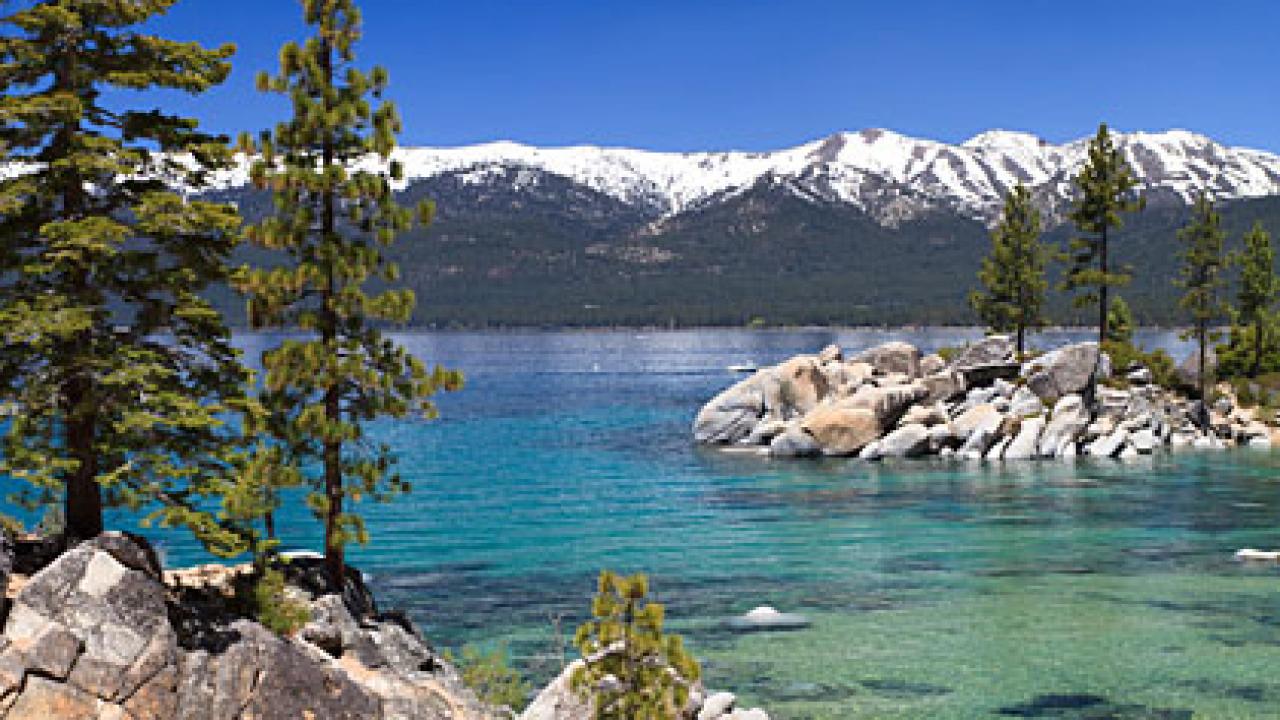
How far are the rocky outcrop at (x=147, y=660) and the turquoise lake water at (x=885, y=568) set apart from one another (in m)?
9.91

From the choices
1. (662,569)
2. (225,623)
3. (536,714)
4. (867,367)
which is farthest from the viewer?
(867,367)

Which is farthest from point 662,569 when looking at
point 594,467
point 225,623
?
point 594,467

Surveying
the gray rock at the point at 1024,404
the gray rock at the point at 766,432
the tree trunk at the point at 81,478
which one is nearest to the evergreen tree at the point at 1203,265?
the gray rock at the point at 1024,404

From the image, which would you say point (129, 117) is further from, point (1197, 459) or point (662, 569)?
point (1197, 459)

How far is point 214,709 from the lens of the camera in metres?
16.8

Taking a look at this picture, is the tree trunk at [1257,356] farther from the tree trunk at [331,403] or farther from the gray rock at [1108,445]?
the tree trunk at [331,403]

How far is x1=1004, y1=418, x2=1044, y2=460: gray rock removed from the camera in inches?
2785

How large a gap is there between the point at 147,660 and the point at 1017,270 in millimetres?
89533

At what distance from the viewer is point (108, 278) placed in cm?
1900

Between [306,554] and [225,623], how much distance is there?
4729 mm

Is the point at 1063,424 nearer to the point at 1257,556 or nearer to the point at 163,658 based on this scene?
the point at 1257,556

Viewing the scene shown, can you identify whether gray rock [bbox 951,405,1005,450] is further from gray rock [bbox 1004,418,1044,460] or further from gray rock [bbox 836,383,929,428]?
gray rock [bbox 836,383,929,428]

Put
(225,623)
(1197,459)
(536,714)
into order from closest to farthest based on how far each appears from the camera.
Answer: (225,623)
(536,714)
(1197,459)

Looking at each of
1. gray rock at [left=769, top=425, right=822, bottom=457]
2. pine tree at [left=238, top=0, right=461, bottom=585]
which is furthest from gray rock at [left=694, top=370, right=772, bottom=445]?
pine tree at [left=238, top=0, right=461, bottom=585]
